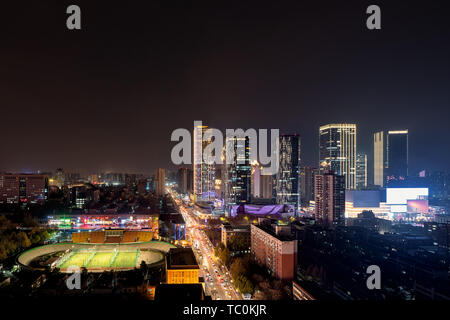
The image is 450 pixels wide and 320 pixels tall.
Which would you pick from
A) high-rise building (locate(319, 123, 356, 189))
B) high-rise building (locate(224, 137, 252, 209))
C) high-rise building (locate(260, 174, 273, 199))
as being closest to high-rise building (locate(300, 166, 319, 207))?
high-rise building (locate(319, 123, 356, 189))

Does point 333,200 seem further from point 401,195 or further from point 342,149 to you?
point 342,149

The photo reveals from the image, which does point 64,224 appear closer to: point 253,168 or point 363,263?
point 363,263

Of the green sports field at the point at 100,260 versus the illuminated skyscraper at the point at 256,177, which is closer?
the green sports field at the point at 100,260

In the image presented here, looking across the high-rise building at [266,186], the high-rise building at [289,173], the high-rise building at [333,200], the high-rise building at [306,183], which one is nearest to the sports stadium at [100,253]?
the high-rise building at [333,200]

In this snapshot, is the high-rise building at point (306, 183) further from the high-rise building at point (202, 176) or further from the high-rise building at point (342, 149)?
the high-rise building at point (202, 176)

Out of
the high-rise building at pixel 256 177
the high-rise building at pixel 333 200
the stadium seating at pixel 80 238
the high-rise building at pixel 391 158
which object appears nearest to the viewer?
the stadium seating at pixel 80 238
